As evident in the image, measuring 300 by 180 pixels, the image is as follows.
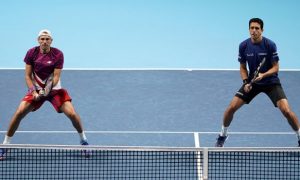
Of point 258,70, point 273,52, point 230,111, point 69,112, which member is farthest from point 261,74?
point 69,112

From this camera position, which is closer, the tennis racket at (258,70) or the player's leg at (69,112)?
the tennis racket at (258,70)

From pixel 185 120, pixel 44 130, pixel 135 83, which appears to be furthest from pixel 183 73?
pixel 44 130

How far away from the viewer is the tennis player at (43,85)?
358 inches

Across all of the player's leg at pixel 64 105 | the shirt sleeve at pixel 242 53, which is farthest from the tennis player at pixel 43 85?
the shirt sleeve at pixel 242 53

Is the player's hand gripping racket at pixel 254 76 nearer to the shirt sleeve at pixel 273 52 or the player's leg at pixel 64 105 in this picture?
the shirt sleeve at pixel 273 52

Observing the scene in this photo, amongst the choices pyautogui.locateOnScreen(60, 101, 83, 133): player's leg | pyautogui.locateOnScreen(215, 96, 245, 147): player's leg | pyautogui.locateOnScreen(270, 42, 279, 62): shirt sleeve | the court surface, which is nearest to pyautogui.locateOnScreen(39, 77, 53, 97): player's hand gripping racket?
pyautogui.locateOnScreen(60, 101, 83, 133): player's leg

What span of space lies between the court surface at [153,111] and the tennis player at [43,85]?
1.07 metres

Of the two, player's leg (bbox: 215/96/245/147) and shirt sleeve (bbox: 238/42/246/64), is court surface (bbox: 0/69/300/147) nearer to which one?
player's leg (bbox: 215/96/245/147)

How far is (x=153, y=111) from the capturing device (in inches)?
449

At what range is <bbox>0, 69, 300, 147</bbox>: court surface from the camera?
10.4 m

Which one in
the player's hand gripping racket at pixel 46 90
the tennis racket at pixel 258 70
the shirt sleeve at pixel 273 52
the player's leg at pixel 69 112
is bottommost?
the player's leg at pixel 69 112

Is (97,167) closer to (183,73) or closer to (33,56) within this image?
(33,56)

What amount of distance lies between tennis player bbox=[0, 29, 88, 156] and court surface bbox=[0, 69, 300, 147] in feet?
3.50

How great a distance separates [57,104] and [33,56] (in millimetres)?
551
